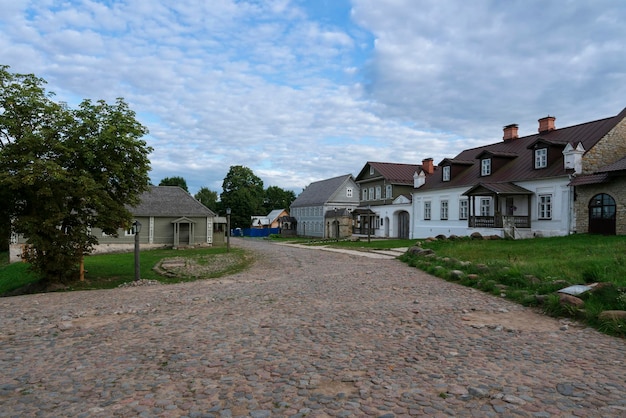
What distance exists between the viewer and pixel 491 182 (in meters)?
28.6

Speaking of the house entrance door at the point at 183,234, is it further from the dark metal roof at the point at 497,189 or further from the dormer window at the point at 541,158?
the dormer window at the point at 541,158

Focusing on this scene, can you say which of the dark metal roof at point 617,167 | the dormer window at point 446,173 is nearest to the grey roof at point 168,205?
the dormer window at point 446,173

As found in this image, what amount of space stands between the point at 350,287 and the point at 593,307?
18.6 ft

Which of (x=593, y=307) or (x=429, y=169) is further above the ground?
(x=429, y=169)

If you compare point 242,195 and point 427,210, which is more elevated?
point 242,195

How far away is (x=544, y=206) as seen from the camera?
2552 centimetres

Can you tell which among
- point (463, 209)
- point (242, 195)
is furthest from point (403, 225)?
point (242, 195)

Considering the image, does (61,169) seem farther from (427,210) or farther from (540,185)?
(427,210)

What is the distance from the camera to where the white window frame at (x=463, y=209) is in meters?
30.8

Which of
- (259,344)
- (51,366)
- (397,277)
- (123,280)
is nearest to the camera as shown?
(51,366)

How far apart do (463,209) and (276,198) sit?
67.7 meters

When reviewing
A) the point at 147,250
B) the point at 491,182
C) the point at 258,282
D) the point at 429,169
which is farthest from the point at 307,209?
the point at 258,282

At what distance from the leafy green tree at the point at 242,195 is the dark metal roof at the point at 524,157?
152 ft

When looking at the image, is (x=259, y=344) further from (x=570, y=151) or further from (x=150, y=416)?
(x=570, y=151)
